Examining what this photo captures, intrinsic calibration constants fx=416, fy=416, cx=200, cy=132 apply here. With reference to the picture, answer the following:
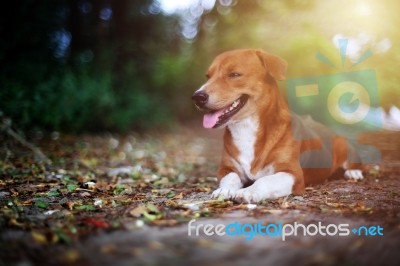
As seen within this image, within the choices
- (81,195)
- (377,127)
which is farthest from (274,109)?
(377,127)

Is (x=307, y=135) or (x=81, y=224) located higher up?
(x=307, y=135)

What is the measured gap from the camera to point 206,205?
9.87ft

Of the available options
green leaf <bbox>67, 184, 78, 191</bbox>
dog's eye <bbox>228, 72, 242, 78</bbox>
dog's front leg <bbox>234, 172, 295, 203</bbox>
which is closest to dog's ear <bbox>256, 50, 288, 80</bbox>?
dog's eye <bbox>228, 72, 242, 78</bbox>

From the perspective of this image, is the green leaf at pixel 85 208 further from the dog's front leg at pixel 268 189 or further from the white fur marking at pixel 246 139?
the white fur marking at pixel 246 139

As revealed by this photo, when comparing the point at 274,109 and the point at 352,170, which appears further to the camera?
the point at 352,170

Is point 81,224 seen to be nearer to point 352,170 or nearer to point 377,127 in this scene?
point 352,170

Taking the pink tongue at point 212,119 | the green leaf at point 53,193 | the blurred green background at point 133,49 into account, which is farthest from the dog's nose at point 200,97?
the blurred green background at point 133,49

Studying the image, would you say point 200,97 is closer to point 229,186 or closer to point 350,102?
point 229,186

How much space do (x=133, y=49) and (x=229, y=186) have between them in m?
8.13

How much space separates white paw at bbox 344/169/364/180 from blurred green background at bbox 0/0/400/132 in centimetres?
150

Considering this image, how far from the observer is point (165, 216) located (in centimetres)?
268

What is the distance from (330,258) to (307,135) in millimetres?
2068

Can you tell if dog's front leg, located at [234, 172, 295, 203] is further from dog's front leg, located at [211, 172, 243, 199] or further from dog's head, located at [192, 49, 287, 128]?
dog's head, located at [192, 49, 287, 128]

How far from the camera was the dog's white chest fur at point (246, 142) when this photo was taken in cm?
352
